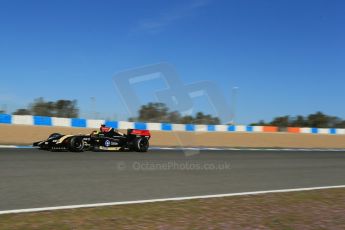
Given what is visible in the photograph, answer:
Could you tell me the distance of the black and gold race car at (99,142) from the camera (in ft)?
47.1

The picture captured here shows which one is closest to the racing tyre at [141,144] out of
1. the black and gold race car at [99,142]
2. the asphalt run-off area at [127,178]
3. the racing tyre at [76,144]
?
the black and gold race car at [99,142]

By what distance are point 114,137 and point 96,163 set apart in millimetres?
4244

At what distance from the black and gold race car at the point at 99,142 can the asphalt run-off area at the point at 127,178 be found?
131 centimetres

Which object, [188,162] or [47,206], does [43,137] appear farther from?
[47,206]

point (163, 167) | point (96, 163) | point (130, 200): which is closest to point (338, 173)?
point (163, 167)

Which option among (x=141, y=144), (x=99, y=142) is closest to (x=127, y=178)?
(x=99, y=142)

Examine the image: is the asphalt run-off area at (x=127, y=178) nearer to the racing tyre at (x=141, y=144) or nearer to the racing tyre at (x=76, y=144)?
the racing tyre at (x=76, y=144)

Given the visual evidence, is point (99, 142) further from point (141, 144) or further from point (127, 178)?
point (127, 178)

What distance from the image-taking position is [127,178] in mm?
9398

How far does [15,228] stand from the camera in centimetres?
490

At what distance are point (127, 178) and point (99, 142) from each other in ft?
20.1

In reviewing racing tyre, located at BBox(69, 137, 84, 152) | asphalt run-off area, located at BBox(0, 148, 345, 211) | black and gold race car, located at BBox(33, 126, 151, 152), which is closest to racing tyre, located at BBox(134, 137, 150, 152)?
black and gold race car, located at BBox(33, 126, 151, 152)

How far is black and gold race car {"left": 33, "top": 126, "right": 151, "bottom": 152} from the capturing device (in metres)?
14.4

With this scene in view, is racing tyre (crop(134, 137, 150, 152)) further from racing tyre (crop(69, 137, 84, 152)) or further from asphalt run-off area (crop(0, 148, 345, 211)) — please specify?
asphalt run-off area (crop(0, 148, 345, 211))
